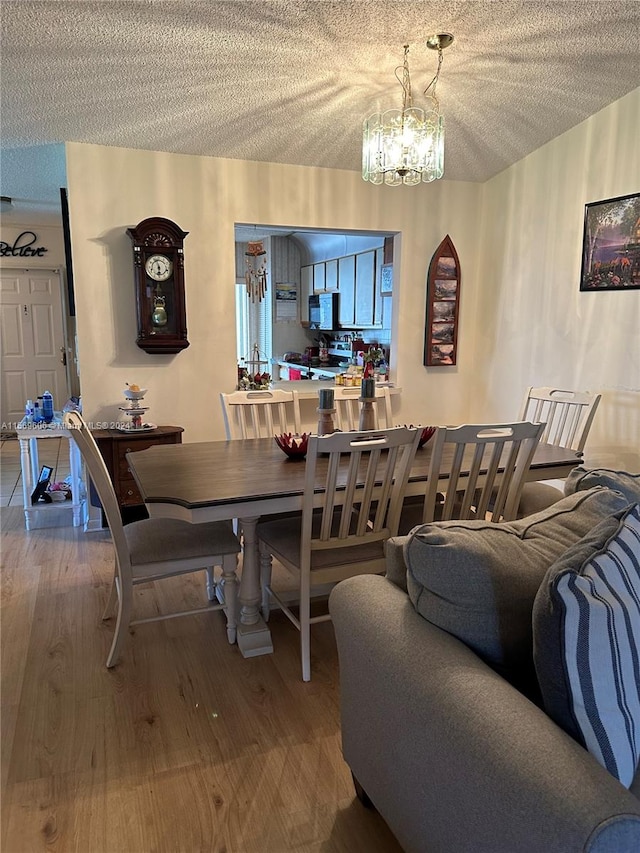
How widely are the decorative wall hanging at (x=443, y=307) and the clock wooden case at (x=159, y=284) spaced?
1.92 metres

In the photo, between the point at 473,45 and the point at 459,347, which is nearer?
the point at 473,45

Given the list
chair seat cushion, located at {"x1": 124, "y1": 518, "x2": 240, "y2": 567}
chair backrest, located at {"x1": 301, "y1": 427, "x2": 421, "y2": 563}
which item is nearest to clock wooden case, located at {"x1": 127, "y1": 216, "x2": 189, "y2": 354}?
chair seat cushion, located at {"x1": 124, "y1": 518, "x2": 240, "y2": 567}

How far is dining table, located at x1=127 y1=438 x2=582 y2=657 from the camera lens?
2039 millimetres

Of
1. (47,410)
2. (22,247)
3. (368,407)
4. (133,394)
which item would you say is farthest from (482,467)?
(22,247)

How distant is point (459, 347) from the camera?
15.5 ft

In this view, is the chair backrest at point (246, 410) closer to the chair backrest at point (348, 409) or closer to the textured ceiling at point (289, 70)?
the chair backrest at point (348, 409)

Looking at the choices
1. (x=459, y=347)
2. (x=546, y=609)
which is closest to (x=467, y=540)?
(x=546, y=609)

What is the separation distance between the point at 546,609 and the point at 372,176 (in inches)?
88.2

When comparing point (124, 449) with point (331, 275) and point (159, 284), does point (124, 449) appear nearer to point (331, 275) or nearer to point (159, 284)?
point (159, 284)

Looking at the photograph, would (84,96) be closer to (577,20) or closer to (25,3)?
(25,3)

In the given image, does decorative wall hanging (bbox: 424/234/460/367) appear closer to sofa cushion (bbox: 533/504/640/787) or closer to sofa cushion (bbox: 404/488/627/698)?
sofa cushion (bbox: 404/488/627/698)

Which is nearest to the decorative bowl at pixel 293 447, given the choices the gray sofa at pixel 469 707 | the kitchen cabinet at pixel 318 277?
the gray sofa at pixel 469 707

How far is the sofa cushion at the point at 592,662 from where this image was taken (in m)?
1.01

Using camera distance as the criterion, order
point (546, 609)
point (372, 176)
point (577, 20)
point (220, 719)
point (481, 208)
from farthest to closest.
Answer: point (481, 208) → point (372, 176) → point (577, 20) → point (220, 719) → point (546, 609)
